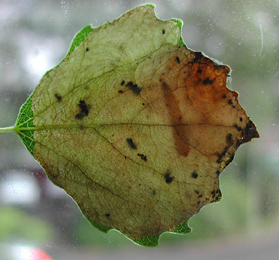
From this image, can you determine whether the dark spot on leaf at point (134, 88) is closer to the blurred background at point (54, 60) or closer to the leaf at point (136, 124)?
the leaf at point (136, 124)

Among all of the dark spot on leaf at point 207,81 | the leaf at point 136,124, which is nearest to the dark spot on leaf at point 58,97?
the leaf at point 136,124

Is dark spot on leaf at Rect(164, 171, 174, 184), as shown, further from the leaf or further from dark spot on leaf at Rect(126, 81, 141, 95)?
dark spot on leaf at Rect(126, 81, 141, 95)

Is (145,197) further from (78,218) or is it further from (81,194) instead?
(78,218)

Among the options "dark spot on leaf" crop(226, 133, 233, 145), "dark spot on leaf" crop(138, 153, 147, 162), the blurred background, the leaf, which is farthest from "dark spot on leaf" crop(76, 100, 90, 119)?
the blurred background

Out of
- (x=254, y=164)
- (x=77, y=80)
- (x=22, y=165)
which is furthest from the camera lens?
(x=254, y=164)

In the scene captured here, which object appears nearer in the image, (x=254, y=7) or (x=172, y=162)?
(x=172, y=162)

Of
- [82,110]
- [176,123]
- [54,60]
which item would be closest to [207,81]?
[176,123]

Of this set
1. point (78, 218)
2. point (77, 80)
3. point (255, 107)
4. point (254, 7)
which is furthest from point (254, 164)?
point (77, 80)

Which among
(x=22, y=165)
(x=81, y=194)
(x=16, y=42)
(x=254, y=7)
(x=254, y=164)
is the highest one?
(x=254, y=7)
